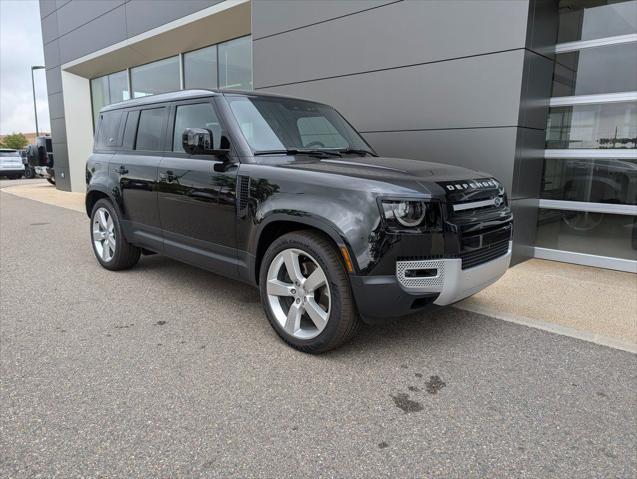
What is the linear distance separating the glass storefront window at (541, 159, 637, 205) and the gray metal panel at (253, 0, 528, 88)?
1833mm

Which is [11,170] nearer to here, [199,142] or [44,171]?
[44,171]

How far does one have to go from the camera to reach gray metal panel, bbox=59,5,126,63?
14.0 meters

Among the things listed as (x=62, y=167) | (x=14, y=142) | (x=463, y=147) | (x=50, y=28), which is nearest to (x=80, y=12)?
(x=50, y=28)

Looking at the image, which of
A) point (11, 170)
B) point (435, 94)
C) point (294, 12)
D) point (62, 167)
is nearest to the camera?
point (435, 94)

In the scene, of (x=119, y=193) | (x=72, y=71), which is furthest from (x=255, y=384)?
(x=72, y=71)

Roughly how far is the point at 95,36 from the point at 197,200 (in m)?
14.1

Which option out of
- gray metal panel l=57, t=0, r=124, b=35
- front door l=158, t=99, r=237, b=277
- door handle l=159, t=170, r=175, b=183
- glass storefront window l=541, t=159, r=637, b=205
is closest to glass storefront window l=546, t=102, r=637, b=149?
glass storefront window l=541, t=159, r=637, b=205

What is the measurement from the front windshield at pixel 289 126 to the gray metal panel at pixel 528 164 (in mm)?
2284

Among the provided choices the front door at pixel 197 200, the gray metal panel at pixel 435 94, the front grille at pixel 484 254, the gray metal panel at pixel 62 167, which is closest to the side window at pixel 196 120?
the front door at pixel 197 200

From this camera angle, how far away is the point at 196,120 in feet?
14.2

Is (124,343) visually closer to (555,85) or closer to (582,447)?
(582,447)

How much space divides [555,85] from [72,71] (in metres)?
17.2

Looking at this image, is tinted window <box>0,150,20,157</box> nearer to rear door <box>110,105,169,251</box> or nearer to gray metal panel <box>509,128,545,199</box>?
rear door <box>110,105,169,251</box>

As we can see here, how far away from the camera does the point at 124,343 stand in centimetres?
360
